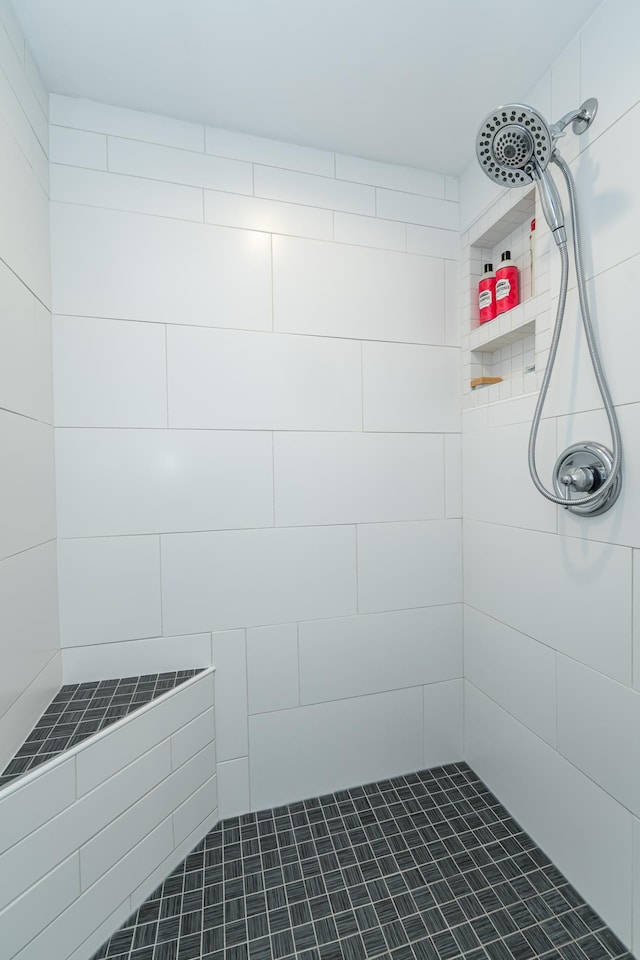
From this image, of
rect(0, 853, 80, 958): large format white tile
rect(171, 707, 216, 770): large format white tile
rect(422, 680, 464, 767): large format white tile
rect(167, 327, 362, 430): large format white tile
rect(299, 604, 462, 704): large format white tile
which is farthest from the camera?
rect(422, 680, 464, 767): large format white tile

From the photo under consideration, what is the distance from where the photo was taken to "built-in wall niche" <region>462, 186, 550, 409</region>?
1.13 m

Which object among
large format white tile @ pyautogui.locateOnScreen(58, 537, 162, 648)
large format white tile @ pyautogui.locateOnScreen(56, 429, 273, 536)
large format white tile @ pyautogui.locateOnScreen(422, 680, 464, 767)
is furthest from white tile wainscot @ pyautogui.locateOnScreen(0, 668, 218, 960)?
large format white tile @ pyautogui.locateOnScreen(422, 680, 464, 767)

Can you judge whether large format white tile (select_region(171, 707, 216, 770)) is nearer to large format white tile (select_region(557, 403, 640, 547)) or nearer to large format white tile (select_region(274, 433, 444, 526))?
large format white tile (select_region(274, 433, 444, 526))

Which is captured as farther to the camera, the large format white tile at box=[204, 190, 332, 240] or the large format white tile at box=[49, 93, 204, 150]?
the large format white tile at box=[204, 190, 332, 240]

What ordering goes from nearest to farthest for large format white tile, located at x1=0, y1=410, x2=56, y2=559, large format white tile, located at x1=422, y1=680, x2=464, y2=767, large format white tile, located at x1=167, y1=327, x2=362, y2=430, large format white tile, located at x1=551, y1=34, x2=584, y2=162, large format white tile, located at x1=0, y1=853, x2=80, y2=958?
large format white tile, located at x1=0, y1=853, x2=80, y2=958
large format white tile, located at x1=0, y1=410, x2=56, y2=559
large format white tile, located at x1=551, y1=34, x2=584, y2=162
large format white tile, located at x1=167, y1=327, x2=362, y2=430
large format white tile, located at x1=422, y1=680, x2=464, y2=767

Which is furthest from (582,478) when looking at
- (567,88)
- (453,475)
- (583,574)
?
(567,88)

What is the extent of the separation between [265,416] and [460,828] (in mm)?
1289

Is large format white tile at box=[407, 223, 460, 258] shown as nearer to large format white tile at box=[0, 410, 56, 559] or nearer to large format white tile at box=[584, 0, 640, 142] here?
large format white tile at box=[584, 0, 640, 142]

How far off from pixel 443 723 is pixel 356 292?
1448 millimetres

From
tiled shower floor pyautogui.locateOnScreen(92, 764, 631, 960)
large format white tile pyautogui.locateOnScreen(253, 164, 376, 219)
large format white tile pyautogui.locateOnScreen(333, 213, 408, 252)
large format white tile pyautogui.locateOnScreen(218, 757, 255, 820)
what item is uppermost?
large format white tile pyautogui.locateOnScreen(253, 164, 376, 219)

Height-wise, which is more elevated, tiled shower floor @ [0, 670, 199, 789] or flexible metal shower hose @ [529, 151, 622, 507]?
flexible metal shower hose @ [529, 151, 622, 507]

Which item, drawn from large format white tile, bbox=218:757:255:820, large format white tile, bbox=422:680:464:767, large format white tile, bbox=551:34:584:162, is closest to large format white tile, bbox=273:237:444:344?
large format white tile, bbox=551:34:584:162

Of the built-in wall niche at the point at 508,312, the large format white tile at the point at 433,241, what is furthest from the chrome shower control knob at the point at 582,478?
the large format white tile at the point at 433,241

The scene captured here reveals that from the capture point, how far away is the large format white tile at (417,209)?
1.36 m
